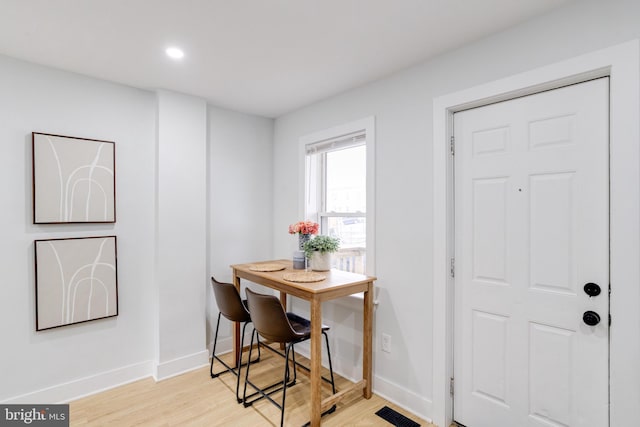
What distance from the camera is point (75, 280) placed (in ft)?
7.92

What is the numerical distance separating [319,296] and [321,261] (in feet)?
2.04

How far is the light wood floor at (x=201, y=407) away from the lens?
2160mm

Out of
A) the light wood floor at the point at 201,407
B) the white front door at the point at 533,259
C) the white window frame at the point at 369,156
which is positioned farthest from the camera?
the white window frame at the point at 369,156

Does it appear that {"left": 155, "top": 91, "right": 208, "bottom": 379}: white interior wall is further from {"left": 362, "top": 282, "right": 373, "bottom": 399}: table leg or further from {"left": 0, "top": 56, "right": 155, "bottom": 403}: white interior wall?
{"left": 362, "top": 282, "right": 373, "bottom": 399}: table leg

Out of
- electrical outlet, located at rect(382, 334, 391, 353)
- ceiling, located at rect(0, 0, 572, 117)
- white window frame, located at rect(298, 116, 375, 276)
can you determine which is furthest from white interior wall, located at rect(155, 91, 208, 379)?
electrical outlet, located at rect(382, 334, 391, 353)

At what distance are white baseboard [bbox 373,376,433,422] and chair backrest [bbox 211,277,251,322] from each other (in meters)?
1.13

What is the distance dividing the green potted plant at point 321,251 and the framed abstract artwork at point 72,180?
1604 mm

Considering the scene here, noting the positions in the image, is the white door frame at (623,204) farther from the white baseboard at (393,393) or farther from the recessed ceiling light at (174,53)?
the recessed ceiling light at (174,53)

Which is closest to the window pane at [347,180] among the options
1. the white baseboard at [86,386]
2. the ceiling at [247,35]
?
the ceiling at [247,35]

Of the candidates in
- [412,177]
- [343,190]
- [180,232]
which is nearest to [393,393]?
[412,177]

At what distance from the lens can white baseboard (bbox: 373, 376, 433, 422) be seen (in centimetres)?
218

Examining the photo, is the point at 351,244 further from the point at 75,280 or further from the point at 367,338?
the point at 75,280

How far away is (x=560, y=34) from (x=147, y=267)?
3243mm

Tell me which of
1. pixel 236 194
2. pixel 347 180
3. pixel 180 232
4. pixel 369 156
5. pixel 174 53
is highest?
pixel 174 53
